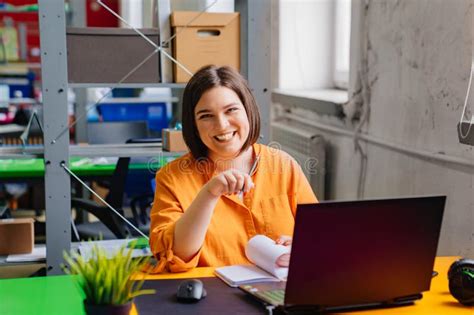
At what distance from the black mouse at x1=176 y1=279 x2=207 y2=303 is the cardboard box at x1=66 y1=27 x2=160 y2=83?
1473 mm

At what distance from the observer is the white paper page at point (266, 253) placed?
1.67 meters

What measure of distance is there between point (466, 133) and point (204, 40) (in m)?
1.14

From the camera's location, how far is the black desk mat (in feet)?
4.81

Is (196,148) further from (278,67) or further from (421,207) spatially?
(278,67)

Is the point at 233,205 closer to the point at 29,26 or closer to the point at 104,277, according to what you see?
the point at 104,277

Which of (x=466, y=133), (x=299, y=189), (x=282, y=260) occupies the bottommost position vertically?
(x=282, y=260)

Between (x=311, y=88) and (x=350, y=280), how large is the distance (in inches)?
133

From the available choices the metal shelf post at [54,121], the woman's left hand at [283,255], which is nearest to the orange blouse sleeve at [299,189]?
the woman's left hand at [283,255]

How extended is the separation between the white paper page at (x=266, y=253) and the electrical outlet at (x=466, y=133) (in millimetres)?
921

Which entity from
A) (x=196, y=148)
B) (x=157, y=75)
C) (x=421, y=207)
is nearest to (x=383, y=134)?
(x=157, y=75)

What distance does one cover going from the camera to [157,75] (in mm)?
2893

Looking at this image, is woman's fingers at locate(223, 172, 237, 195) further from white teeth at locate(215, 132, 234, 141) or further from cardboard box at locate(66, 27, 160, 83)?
cardboard box at locate(66, 27, 160, 83)

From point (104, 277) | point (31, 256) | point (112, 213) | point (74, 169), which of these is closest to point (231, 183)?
point (104, 277)

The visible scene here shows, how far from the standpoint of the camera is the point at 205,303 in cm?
151
